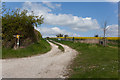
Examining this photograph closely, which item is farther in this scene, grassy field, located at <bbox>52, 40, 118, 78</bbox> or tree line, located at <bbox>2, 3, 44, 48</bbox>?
tree line, located at <bbox>2, 3, 44, 48</bbox>

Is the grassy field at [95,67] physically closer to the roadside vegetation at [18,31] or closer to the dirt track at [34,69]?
the dirt track at [34,69]

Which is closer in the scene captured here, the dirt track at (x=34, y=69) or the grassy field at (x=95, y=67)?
the grassy field at (x=95, y=67)

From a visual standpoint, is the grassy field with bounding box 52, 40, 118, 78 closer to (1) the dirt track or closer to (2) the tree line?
(1) the dirt track

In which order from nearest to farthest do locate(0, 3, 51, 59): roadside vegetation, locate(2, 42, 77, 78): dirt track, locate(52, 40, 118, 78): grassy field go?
locate(52, 40, 118, 78): grassy field < locate(2, 42, 77, 78): dirt track < locate(0, 3, 51, 59): roadside vegetation

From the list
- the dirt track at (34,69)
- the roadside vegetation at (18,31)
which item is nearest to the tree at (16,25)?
the roadside vegetation at (18,31)

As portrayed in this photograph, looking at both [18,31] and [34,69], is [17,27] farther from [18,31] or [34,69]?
[34,69]

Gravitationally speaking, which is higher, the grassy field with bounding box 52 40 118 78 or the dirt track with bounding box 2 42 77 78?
the grassy field with bounding box 52 40 118 78

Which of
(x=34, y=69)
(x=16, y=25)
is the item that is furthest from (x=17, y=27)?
(x=34, y=69)

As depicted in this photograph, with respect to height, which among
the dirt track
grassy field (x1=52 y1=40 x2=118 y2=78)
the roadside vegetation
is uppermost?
the roadside vegetation

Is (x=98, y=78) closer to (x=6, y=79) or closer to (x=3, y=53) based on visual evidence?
(x=6, y=79)

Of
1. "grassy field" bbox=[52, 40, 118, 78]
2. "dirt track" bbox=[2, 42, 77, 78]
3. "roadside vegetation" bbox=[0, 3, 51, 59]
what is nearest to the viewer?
"grassy field" bbox=[52, 40, 118, 78]

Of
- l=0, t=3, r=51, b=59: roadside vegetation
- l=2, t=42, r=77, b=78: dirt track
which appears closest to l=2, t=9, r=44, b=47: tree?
l=0, t=3, r=51, b=59: roadside vegetation

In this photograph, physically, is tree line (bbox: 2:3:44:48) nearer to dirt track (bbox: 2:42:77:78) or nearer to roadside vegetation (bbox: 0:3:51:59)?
roadside vegetation (bbox: 0:3:51:59)

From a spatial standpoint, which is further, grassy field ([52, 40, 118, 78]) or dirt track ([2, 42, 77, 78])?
dirt track ([2, 42, 77, 78])
